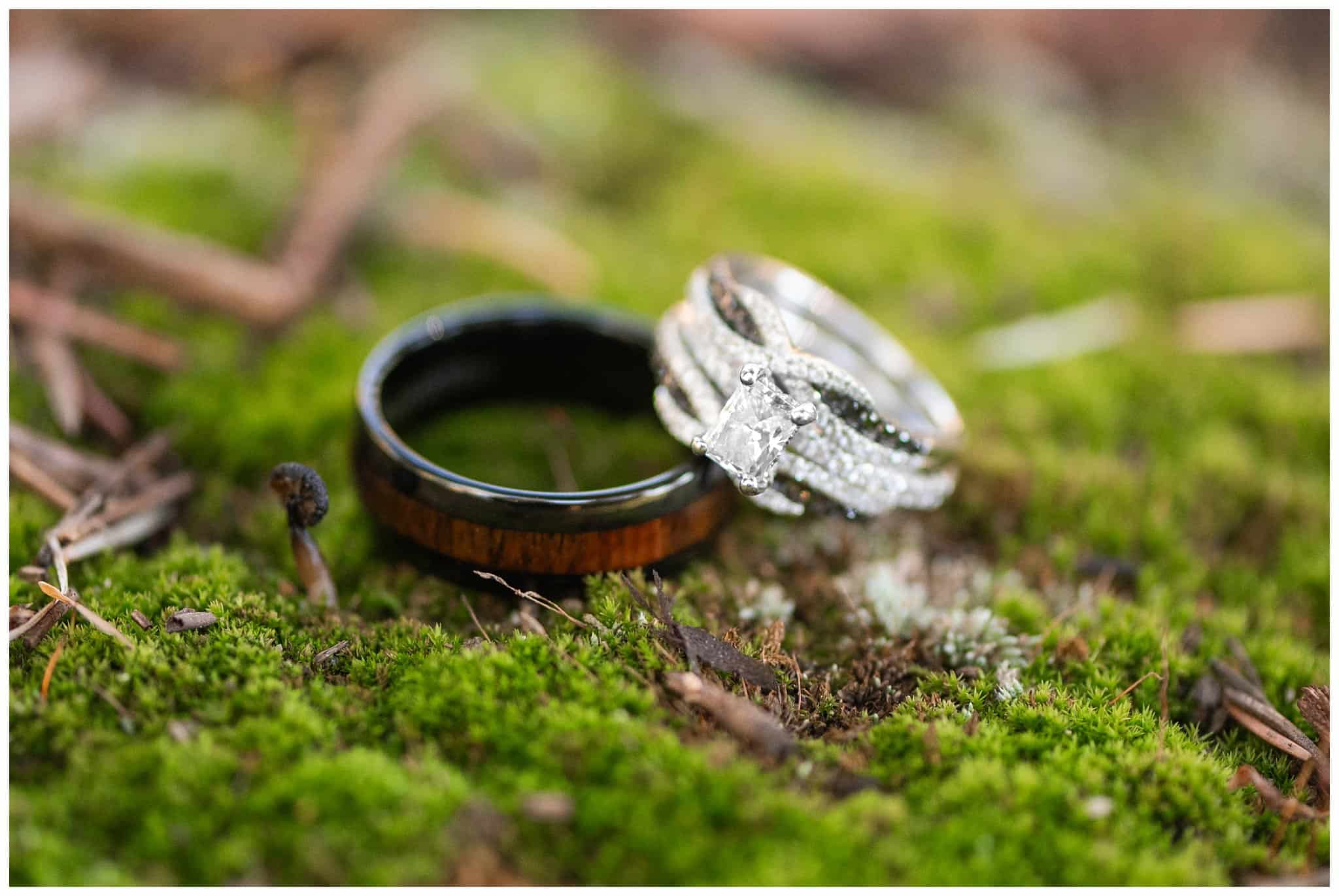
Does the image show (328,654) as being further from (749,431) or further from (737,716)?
(749,431)

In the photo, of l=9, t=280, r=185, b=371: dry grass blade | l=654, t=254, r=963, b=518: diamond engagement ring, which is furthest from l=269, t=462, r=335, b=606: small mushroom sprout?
l=9, t=280, r=185, b=371: dry grass blade

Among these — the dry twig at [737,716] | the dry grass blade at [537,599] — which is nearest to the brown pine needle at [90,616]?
the dry grass blade at [537,599]

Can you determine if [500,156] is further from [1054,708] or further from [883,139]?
[1054,708]

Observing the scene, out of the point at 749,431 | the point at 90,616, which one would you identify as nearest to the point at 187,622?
the point at 90,616

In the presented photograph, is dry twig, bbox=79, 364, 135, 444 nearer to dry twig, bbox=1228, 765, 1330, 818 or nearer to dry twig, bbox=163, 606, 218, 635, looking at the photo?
dry twig, bbox=163, 606, 218, 635

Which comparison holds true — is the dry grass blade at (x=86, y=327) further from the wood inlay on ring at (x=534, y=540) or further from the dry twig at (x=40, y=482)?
the wood inlay on ring at (x=534, y=540)
